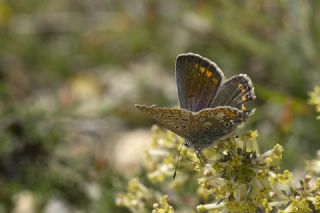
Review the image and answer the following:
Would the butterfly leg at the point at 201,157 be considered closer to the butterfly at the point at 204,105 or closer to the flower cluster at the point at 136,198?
the butterfly at the point at 204,105

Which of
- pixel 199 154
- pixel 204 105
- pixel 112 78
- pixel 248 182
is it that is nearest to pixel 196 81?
pixel 204 105

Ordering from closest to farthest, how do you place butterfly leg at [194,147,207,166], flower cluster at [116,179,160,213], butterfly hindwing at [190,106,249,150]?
butterfly hindwing at [190,106,249,150] → butterfly leg at [194,147,207,166] → flower cluster at [116,179,160,213]

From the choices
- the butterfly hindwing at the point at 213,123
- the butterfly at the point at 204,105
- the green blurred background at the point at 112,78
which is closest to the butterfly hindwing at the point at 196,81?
the butterfly at the point at 204,105

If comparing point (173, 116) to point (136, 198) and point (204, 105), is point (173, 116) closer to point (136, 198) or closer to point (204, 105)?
point (204, 105)

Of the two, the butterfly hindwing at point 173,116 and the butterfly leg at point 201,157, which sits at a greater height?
the butterfly hindwing at point 173,116

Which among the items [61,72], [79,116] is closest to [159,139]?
[79,116]

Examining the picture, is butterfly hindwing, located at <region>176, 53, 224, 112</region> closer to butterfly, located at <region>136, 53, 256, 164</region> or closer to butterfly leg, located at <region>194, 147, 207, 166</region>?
butterfly, located at <region>136, 53, 256, 164</region>

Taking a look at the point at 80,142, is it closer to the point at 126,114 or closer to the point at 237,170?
the point at 126,114

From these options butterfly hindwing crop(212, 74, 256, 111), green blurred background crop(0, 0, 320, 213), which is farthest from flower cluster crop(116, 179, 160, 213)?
butterfly hindwing crop(212, 74, 256, 111)
